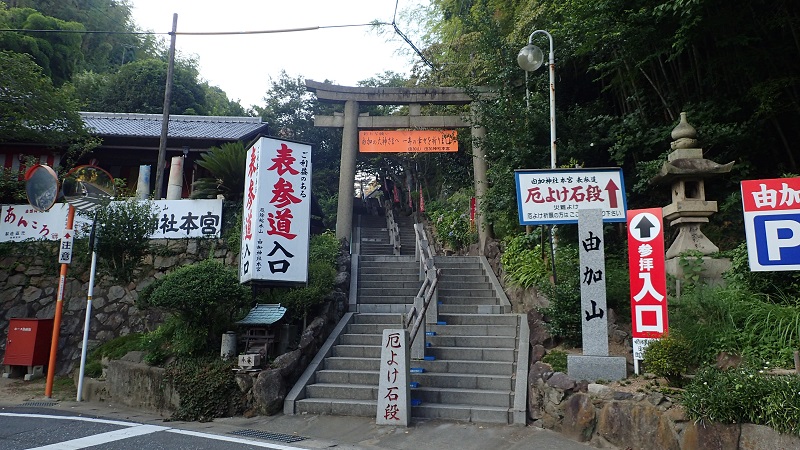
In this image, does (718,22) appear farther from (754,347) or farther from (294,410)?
(294,410)

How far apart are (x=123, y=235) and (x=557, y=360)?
33.9ft

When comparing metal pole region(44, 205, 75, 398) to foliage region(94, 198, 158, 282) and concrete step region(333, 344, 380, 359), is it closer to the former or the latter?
foliage region(94, 198, 158, 282)

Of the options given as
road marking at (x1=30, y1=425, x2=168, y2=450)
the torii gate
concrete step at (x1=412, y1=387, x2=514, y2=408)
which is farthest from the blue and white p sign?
the torii gate

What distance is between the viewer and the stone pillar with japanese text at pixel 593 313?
7.12m

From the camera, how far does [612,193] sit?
8555 millimetres

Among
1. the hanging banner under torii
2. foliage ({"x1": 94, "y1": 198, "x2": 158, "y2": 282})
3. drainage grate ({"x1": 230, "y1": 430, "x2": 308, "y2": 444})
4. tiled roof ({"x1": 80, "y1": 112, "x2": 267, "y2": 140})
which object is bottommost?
drainage grate ({"x1": 230, "y1": 430, "x2": 308, "y2": 444})

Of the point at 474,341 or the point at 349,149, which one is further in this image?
Answer: the point at 349,149

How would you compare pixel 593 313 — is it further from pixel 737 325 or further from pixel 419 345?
pixel 419 345

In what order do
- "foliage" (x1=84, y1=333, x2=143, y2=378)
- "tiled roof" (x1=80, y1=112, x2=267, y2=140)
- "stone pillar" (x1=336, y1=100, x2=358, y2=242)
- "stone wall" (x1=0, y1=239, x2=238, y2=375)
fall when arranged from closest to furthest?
"foliage" (x1=84, y1=333, x2=143, y2=378), "stone wall" (x1=0, y1=239, x2=238, y2=375), "stone pillar" (x1=336, y1=100, x2=358, y2=242), "tiled roof" (x1=80, y1=112, x2=267, y2=140)


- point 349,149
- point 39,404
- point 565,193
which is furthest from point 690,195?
point 39,404

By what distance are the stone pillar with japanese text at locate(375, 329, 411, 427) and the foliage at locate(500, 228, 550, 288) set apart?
3157 mm

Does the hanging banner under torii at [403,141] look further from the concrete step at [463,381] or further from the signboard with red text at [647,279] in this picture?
the signboard with red text at [647,279]

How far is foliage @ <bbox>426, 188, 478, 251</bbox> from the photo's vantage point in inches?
691

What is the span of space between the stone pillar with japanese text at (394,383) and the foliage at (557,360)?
2.14 m
